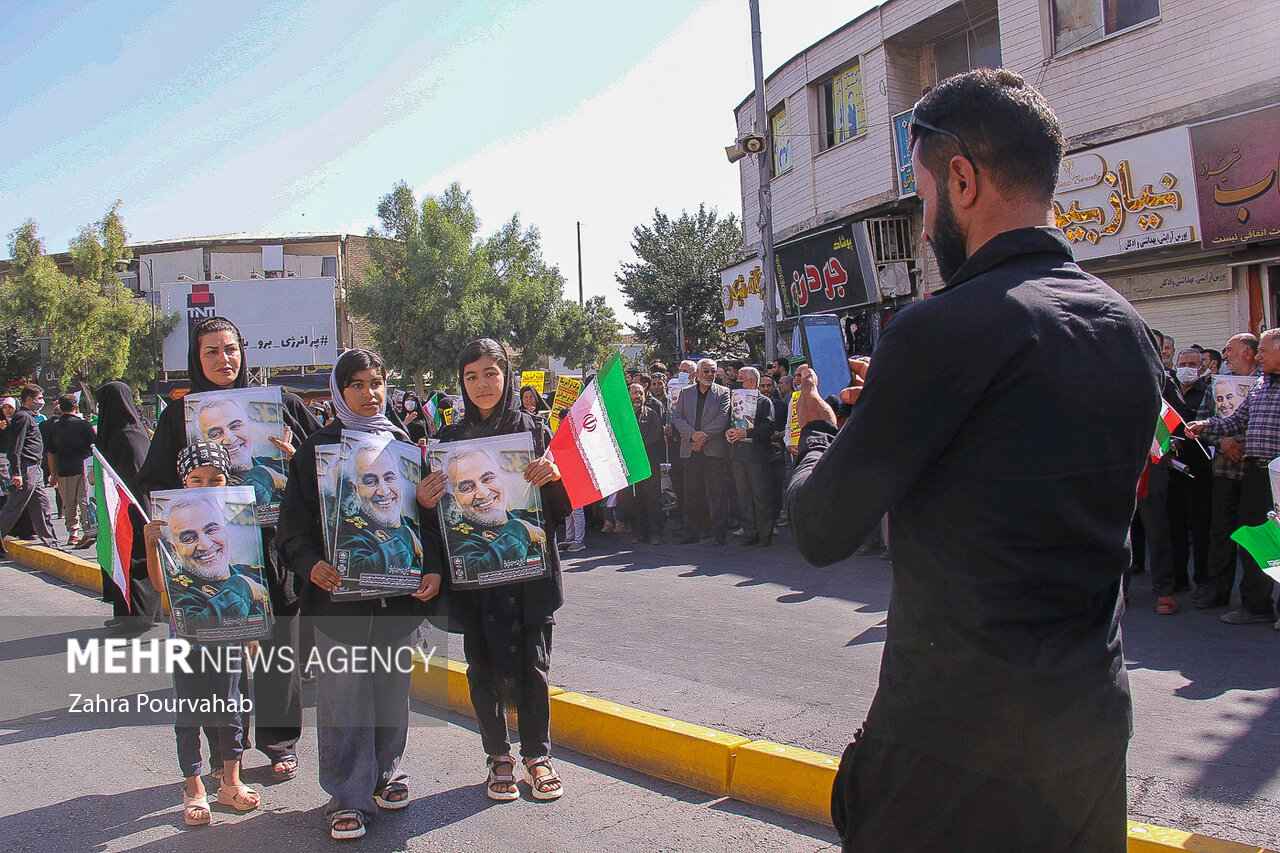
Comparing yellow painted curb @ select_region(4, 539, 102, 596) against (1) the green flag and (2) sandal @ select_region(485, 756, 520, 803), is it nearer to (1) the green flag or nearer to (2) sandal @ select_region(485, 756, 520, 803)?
(2) sandal @ select_region(485, 756, 520, 803)

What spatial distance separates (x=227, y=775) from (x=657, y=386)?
31.9 feet

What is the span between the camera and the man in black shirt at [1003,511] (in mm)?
1539

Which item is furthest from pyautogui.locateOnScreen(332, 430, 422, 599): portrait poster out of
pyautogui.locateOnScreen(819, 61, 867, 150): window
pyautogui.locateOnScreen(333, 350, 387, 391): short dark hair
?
pyautogui.locateOnScreen(819, 61, 867, 150): window

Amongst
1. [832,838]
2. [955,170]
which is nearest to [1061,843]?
[955,170]

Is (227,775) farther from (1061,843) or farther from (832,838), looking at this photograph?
(1061,843)

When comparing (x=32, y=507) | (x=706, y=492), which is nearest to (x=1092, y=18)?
(x=706, y=492)

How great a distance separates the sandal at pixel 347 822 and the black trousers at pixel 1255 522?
6.12m

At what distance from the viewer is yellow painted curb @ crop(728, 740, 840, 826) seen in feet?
13.2

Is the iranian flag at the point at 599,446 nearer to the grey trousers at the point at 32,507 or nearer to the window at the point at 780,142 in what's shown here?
the grey trousers at the point at 32,507

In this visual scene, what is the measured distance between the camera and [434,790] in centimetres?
447

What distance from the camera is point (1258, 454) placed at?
6.74 metres

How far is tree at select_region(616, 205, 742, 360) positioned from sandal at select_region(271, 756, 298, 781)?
3394cm

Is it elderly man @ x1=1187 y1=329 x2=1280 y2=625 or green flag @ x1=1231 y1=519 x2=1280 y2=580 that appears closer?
green flag @ x1=1231 y1=519 x2=1280 y2=580

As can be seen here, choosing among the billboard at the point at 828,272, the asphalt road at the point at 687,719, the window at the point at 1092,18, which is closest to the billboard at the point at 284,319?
the billboard at the point at 828,272
